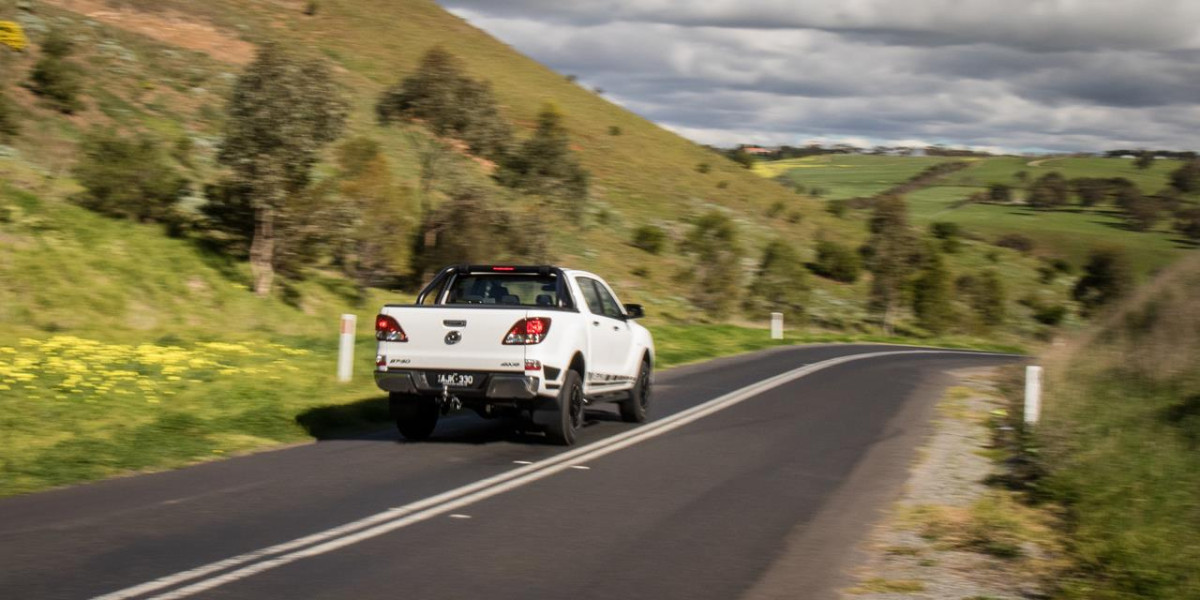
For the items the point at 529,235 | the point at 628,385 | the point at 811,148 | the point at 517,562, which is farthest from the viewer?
the point at 811,148

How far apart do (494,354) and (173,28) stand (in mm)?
44610

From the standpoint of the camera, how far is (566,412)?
11.8 m

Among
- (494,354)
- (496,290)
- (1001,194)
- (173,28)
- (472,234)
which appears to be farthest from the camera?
(1001,194)

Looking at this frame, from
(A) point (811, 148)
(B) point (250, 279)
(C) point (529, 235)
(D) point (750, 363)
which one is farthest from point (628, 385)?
(A) point (811, 148)

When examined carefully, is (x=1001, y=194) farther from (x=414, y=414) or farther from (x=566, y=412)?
(x=414, y=414)

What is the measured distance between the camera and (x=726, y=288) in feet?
155

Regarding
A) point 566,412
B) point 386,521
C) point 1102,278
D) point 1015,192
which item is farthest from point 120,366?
point 1015,192

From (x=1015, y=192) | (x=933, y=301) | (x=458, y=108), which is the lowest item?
(x=933, y=301)

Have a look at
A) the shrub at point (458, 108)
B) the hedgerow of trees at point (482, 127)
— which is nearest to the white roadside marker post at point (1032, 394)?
the hedgerow of trees at point (482, 127)

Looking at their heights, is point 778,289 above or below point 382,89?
below

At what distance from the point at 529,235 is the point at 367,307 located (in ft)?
21.2

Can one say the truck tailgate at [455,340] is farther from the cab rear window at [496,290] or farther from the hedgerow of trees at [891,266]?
the hedgerow of trees at [891,266]

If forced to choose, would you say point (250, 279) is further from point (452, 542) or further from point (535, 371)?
point (452, 542)

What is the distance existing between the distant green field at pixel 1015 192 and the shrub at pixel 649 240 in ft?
136
